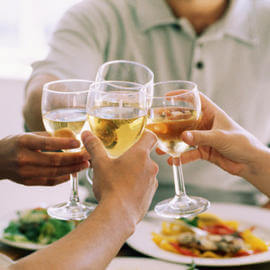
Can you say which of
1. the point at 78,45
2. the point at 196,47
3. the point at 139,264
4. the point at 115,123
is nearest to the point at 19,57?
the point at 78,45

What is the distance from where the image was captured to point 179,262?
1199 mm

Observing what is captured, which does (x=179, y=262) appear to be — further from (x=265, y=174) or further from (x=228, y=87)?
(x=228, y=87)

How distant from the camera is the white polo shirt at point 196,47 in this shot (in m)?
2.11

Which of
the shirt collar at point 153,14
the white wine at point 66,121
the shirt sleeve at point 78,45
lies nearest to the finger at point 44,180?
the white wine at point 66,121

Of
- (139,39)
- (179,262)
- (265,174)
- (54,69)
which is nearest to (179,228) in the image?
(179,262)

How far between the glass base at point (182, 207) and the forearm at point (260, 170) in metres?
0.21

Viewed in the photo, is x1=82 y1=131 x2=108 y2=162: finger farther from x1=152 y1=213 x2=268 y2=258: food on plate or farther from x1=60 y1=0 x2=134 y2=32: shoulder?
x1=60 y1=0 x2=134 y2=32: shoulder

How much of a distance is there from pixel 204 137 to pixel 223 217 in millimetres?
609

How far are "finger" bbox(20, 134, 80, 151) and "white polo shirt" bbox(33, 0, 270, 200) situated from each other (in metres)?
1.02

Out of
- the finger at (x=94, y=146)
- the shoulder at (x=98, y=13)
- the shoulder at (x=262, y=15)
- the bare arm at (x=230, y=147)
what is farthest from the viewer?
the shoulder at (x=262, y=15)

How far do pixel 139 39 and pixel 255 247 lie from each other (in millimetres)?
A: 1250

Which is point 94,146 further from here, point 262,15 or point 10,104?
point 10,104

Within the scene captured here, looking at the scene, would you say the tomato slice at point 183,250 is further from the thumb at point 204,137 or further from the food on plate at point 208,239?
the thumb at point 204,137

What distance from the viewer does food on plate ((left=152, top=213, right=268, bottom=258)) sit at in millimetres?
1280
